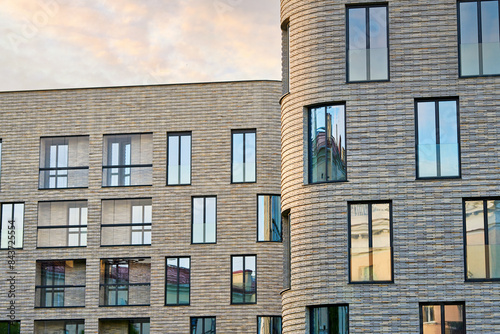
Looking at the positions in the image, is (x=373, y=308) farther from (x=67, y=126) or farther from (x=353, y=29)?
(x=67, y=126)

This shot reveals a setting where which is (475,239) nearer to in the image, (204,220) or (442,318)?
(442,318)

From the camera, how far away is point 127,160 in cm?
4319

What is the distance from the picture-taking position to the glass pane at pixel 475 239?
2656 centimetres

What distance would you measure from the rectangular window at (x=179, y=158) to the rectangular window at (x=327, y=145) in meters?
14.4

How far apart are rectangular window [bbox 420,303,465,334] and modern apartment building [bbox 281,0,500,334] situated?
0.08 ft

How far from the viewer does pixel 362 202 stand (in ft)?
90.2

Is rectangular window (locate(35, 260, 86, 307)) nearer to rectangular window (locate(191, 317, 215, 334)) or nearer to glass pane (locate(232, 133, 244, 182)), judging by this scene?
rectangular window (locate(191, 317, 215, 334))

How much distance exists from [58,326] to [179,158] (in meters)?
8.65

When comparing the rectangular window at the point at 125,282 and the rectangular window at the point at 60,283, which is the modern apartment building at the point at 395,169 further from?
the rectangular window at the point at 60,283

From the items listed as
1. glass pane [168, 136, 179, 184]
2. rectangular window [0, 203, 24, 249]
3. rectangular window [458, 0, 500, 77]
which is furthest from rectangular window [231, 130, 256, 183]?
rectangular window [458, 0, 500, 77]

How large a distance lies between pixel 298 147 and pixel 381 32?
3932mm

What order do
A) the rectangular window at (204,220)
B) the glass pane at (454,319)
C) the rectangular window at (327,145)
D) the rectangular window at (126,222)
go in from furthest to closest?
1. the rectangular window at (126,222)
2. the rectangular window at (204,220)
3. the rectangular window at (327,145)
4. the glass pane at (454,319)

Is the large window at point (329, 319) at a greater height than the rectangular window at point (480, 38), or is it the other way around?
the rectangular window at point (480, 38)

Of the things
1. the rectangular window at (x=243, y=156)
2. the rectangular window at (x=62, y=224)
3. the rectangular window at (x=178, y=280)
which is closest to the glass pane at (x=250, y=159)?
the rectangular window at (x=243, y=156)
